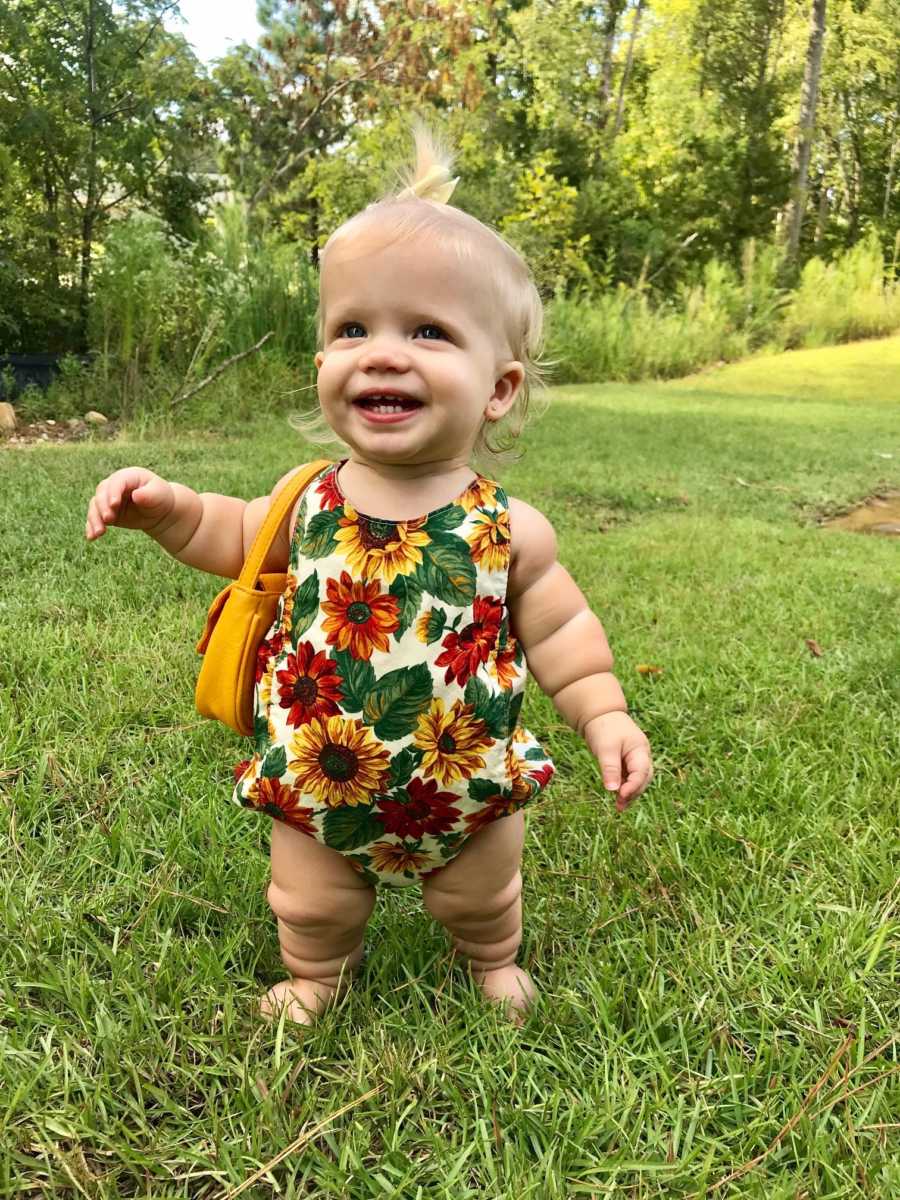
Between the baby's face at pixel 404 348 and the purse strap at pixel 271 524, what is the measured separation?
17 cm

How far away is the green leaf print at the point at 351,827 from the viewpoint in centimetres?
128

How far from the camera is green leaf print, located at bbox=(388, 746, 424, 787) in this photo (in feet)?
4.14

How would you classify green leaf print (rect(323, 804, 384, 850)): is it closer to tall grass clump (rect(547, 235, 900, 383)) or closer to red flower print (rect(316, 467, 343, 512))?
red flower print (rect(316, 467, 343, 512))

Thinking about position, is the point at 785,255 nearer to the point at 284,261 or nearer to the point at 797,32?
the point at 797,32

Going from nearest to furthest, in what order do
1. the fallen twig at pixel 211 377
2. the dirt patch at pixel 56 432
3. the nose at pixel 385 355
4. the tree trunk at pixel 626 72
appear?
the nose at pixel 385 355 → the dirt patch at pixel 56 432 → the fallen twig at pixel 211 377 → the tree trunk at pixel 626 72

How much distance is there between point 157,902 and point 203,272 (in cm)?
681

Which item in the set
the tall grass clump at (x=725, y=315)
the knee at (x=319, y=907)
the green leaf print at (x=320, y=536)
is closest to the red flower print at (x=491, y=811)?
the knee at (x=319, y=907)

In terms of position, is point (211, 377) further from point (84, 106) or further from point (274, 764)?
point (274, 764)

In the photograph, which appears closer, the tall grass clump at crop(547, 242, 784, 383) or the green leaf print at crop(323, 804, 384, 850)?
the green leaf print at crop(323, 804, 384, 850)

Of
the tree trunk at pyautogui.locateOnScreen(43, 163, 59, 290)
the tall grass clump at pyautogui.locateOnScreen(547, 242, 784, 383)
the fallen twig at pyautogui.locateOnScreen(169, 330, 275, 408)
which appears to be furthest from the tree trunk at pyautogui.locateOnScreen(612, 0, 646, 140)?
the fallen twig at pyautogui.locateOnScreen(169, 330, 275, 408)

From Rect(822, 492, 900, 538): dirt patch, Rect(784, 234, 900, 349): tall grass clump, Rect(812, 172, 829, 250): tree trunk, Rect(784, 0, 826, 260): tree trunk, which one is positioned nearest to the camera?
Rect(822, 492, 900, 538): dirt patch

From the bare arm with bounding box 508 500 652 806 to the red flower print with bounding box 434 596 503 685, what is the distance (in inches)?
3.0

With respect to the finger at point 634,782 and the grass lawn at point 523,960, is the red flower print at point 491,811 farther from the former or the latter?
the grass lawn at point 523,960

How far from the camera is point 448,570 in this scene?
4.18ft
